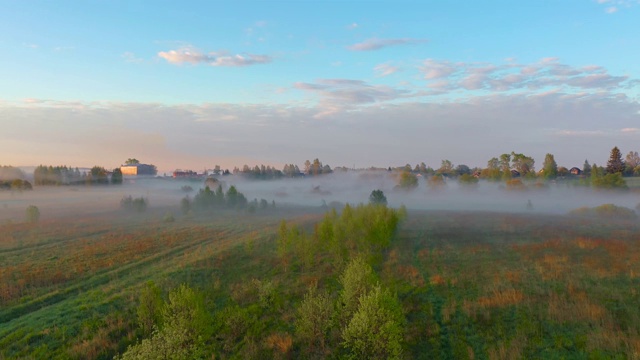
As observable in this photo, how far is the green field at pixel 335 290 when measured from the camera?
23.4 metres

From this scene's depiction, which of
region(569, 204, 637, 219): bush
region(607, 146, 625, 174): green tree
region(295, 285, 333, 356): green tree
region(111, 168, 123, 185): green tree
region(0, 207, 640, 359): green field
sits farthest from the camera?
region(111, 168, 123, 185): green tree

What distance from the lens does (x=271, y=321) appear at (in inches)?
1105

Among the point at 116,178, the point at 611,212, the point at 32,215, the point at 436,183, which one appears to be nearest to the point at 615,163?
the point at 436,183

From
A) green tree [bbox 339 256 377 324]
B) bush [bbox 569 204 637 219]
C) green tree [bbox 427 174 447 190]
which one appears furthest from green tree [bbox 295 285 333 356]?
green tree [bbox 427 174 447 190]

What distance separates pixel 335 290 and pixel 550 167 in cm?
18615

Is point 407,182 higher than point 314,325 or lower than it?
higher

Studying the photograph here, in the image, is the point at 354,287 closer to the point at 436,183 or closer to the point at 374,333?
the point at 374,333

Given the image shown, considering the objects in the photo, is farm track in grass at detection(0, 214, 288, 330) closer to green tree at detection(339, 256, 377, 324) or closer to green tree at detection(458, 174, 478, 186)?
green tree at detection(339, 256, 377, 324)

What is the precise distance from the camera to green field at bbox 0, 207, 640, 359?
76.7 feet

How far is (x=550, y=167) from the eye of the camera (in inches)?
7254

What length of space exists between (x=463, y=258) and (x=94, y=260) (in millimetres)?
44441

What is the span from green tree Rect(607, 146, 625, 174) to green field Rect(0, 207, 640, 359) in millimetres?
117184

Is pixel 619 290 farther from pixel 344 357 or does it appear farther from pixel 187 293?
pixel 187 293

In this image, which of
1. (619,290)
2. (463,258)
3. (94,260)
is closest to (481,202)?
(463,258)
